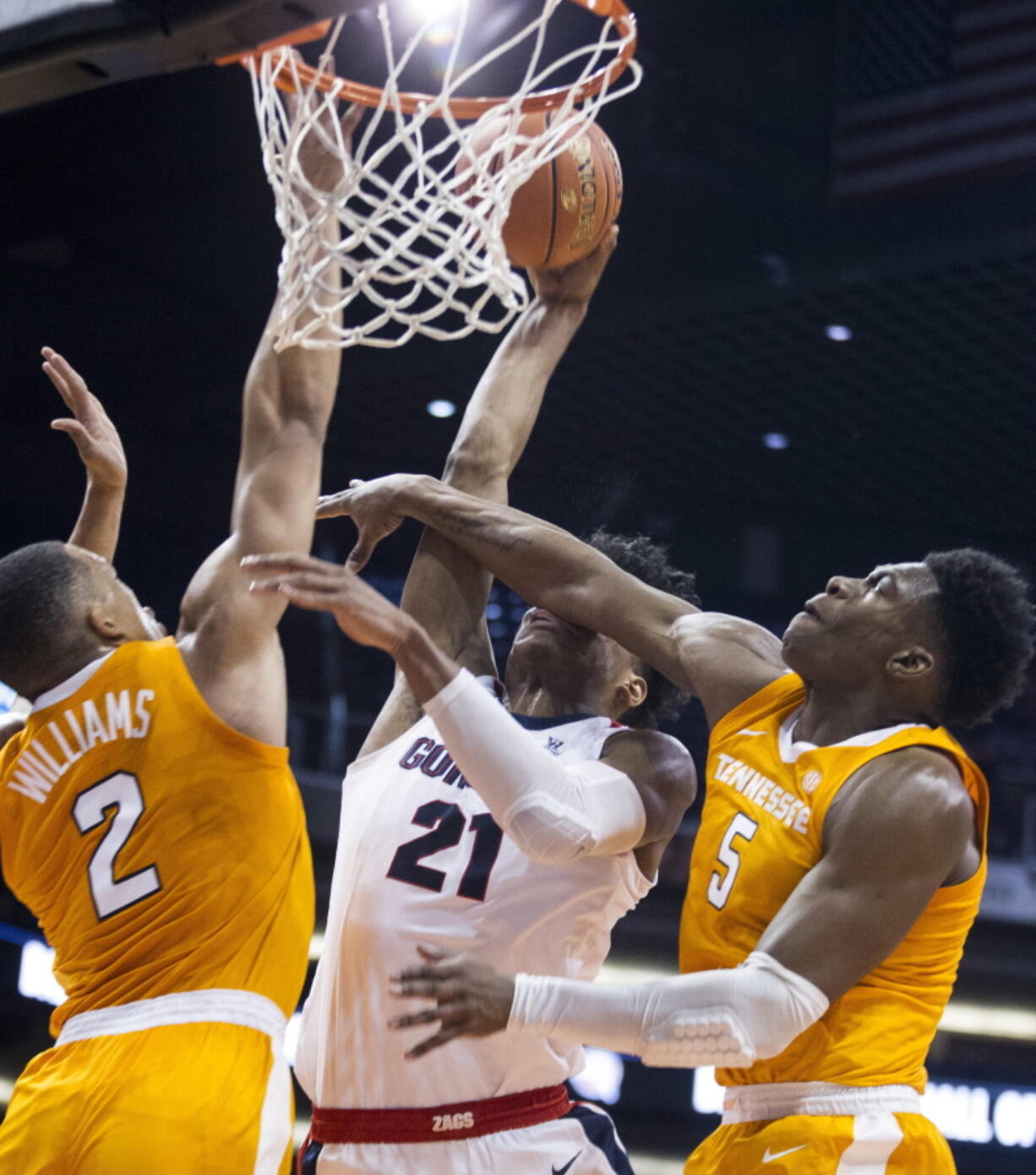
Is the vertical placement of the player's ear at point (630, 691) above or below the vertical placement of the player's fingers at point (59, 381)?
below

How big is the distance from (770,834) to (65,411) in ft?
20.8

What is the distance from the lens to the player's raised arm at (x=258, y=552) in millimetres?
2195

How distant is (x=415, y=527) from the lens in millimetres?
8969

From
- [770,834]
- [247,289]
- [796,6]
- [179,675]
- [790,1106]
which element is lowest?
[790,1106]

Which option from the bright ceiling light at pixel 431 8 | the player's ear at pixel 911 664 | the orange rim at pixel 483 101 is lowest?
the player's ear at pixel 911 664

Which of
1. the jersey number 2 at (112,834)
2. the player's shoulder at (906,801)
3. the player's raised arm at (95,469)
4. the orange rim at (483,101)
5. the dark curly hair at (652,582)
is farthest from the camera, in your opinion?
the dark curly hair at (652,582)

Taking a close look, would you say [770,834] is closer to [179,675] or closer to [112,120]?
[179,675]

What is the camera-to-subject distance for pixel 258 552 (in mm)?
2180

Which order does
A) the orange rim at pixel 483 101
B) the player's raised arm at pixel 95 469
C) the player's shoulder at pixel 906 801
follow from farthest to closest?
the player's raised arm at pixel 95 469 → the orange rim at pixel 483 101 → the player's shoulder at pixel 906 801

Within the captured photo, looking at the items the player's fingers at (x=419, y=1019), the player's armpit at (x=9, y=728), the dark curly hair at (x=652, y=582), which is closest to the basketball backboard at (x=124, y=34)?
the player's armpit at (x=9, y=728)

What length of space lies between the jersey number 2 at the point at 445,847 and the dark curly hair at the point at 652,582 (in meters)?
0.62

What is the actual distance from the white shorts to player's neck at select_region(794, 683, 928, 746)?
82cm

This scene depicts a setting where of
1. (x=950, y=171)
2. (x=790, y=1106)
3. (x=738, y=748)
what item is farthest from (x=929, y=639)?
(x=950, y=171)

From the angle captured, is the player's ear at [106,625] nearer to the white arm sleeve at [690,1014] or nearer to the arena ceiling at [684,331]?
the white arm sleeve at [690,1014]
